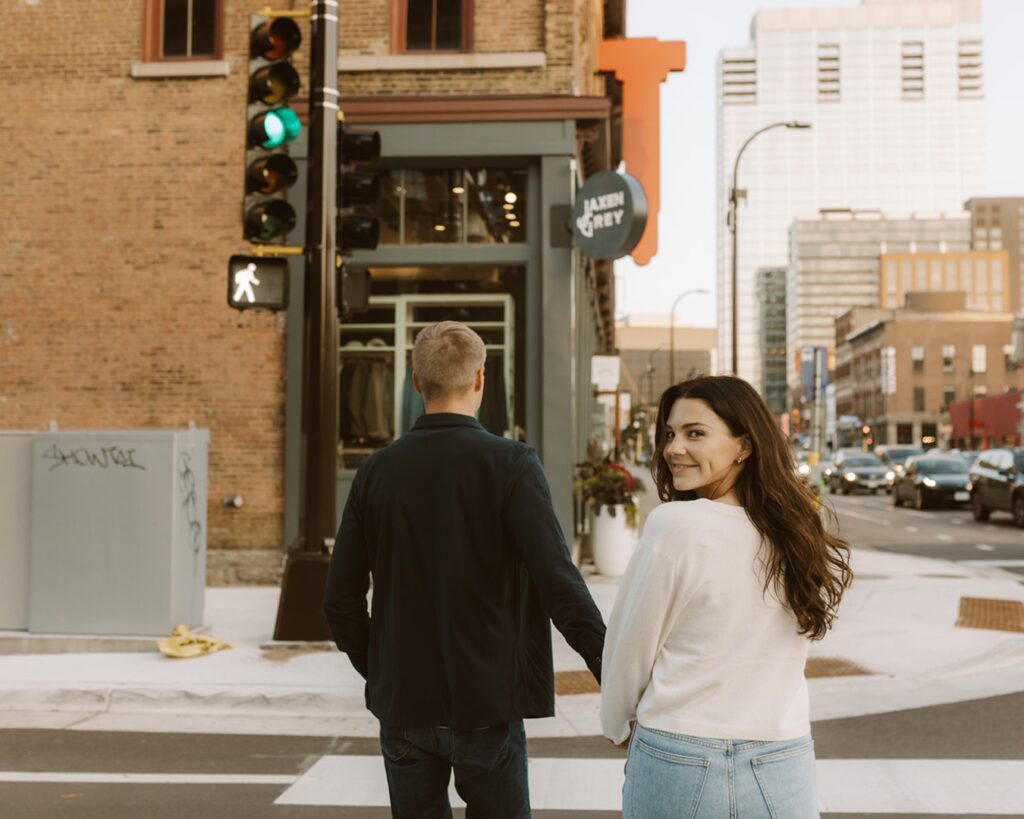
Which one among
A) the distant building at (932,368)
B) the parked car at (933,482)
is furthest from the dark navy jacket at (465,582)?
the distant building at (932,368)

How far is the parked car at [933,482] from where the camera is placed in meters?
31.6

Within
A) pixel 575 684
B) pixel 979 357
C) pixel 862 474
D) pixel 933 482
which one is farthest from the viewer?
pixel 979 357

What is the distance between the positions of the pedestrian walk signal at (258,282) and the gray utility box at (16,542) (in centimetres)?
201

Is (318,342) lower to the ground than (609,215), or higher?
lower

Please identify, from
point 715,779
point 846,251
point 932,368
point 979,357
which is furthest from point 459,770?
point 846,251

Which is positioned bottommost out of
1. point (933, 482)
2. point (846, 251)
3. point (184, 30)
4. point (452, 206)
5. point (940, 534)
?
point (940, 534)

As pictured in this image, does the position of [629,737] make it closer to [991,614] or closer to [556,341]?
[991,614]

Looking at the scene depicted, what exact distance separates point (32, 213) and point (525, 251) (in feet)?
19.0

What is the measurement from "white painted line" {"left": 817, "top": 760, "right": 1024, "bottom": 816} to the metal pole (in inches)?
173

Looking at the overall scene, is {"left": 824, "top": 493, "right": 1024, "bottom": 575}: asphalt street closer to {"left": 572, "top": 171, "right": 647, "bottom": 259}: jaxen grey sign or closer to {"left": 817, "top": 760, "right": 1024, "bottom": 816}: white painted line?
{"left": 572, "top": 171, "right": 647, "bottom": 259}: jaxen grey sign

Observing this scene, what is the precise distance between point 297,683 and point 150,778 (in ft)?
6.43

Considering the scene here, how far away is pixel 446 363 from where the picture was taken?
3170 mm

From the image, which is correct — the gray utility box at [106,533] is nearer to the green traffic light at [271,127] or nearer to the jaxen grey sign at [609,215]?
the green traffic light at [271,127]

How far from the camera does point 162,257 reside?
13.7m
